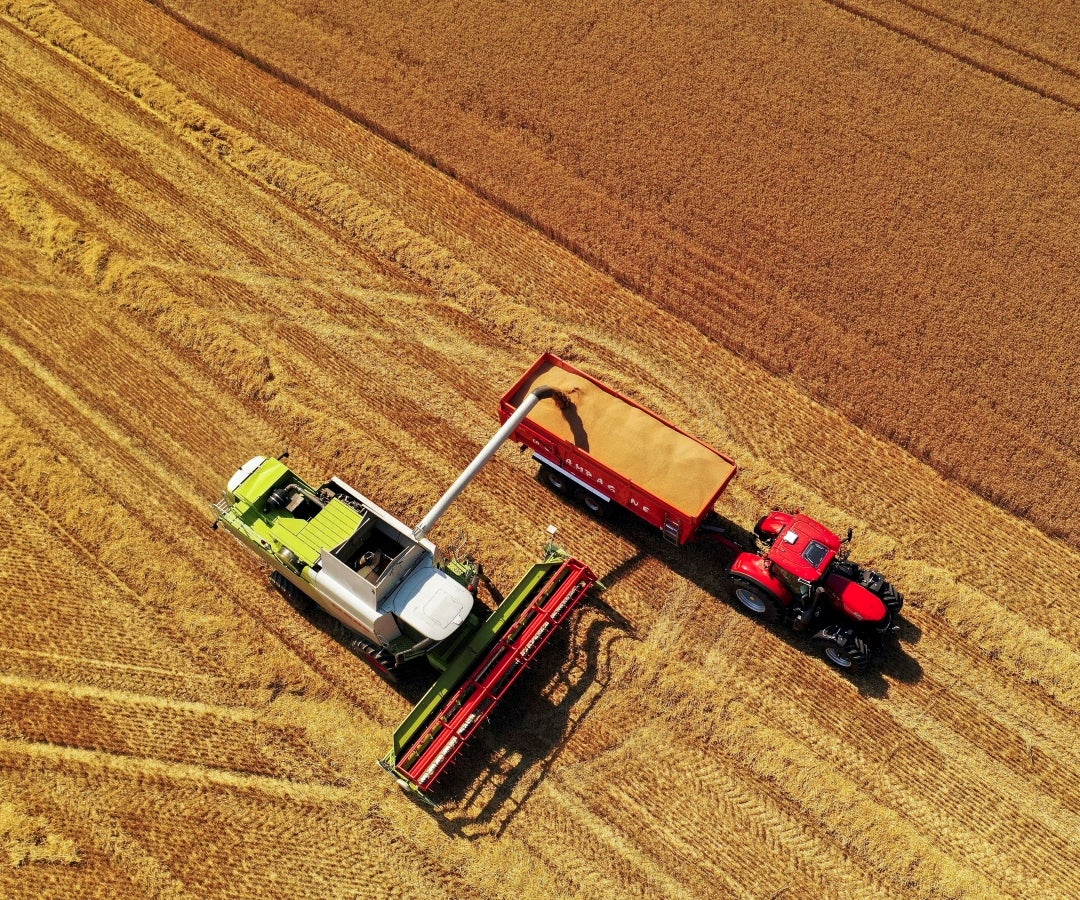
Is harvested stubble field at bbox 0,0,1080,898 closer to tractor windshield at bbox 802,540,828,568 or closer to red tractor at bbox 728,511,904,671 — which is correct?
red tractor at bbox 728,511,904,671

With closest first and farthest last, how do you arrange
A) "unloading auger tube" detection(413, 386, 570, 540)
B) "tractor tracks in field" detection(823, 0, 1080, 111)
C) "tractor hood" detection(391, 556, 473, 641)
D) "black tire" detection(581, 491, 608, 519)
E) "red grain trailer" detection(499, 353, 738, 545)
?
"tractor hood" detection(391, 556, 473, 641), "unloading auger tube" detection(413, 386, 570, 540), "red grain trailer" detection(499, 353, 738, 545), "black tire" detection(581, 491, 608, 519), "tractor tracks in field" detection(823, 0, 1080, 111)

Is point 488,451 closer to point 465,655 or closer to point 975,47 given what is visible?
point 465,655

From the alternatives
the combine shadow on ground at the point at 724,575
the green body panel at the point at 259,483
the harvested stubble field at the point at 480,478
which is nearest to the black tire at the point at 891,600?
the combine shadow on ground at the point at 724,575

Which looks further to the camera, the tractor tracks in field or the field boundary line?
the tractor tracks in field

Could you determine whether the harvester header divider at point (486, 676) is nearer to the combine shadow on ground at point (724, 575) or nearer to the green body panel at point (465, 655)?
the green body panel at point (465, 655)

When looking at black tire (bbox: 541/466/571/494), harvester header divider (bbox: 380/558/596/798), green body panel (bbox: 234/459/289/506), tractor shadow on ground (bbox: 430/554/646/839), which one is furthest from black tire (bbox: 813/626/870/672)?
green body panel (bbox: 234/459/289/506)
